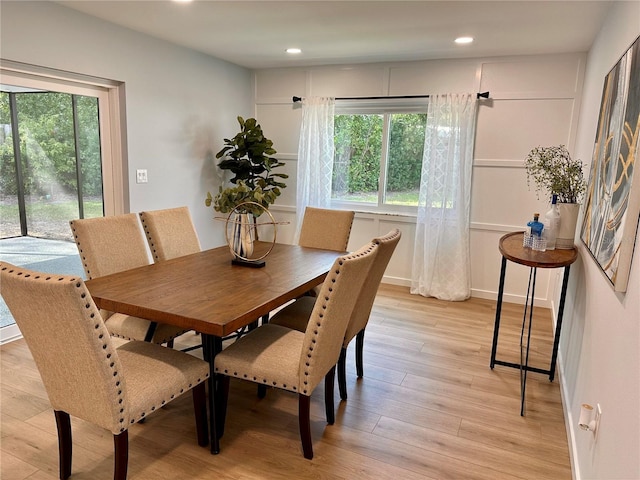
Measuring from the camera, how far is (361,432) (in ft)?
7.25

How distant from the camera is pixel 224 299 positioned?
1.96 m

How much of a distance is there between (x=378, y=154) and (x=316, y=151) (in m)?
0.68

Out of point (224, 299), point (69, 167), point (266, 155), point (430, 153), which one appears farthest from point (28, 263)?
point (430, 153)

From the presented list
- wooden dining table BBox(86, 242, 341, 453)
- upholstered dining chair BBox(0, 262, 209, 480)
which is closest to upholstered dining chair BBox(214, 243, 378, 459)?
wooden dining table BBox(86, 242, 341, 453)

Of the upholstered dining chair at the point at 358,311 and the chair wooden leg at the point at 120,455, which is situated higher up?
the upholstered dining chair at the point at 358,311

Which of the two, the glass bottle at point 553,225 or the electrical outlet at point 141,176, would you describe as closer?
the glass bottle at point 553,225

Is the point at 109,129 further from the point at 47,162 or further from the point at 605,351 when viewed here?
the point at 605,351

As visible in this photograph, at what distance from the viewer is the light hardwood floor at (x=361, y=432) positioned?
1.93 metres

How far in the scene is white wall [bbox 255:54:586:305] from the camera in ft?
12.7

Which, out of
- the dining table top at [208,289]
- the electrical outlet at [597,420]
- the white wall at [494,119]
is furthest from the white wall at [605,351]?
the dining table top at [208,289]

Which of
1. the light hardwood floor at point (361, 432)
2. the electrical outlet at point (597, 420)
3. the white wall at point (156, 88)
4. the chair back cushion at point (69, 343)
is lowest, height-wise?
the light hardwood floor at point (361, 432)

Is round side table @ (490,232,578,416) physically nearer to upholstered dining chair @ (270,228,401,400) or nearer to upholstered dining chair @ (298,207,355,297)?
upholstered dining chair @ (270,228,401,400)

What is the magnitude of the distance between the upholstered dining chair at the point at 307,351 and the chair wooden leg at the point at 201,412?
0.08 metres

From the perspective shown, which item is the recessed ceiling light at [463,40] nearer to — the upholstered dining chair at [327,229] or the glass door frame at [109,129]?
the upholstered dining chair at [327,229]
